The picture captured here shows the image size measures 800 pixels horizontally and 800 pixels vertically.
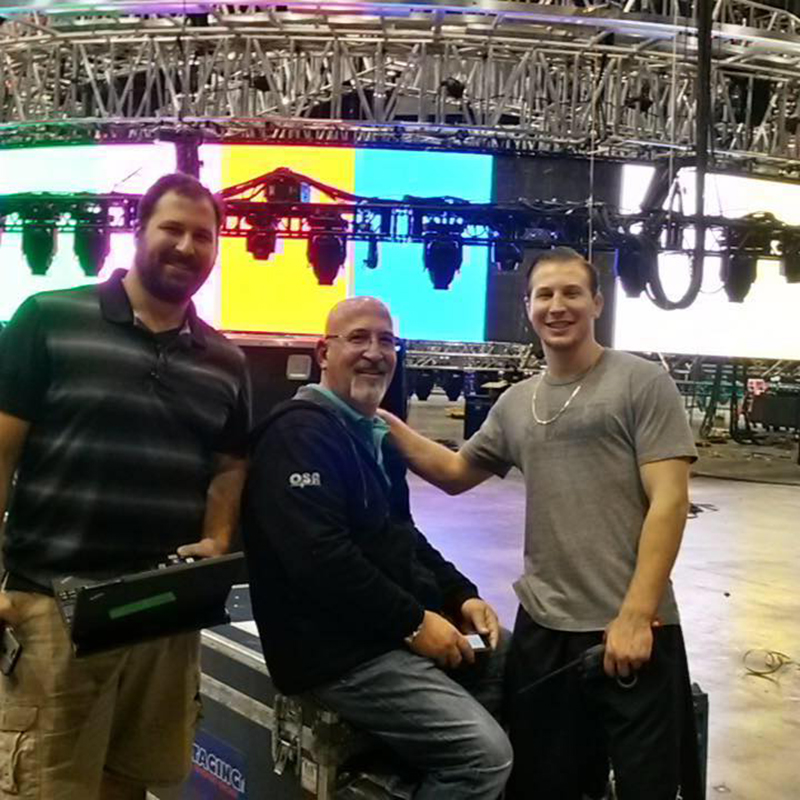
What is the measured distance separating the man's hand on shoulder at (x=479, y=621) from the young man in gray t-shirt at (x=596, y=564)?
0.05m

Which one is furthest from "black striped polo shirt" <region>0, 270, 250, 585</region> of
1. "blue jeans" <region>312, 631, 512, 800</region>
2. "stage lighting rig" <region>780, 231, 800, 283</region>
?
"stage lighting rig" <region>780, 231, 800, 283</region>

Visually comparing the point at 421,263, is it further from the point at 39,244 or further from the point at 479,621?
the point at 479,621

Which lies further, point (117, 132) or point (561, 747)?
point (117, 132)

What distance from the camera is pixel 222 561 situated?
5.40 ft

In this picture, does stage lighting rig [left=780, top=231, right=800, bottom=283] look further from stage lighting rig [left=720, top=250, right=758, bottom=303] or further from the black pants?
the black pants

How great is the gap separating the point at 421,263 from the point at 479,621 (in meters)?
6.85

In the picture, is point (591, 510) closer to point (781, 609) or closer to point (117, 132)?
point (781, 609)

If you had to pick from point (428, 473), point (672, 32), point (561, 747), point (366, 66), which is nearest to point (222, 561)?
point (428, 473)

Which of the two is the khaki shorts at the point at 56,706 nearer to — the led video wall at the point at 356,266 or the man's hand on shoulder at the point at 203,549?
the man's hand on shoulder at the point at 203,549

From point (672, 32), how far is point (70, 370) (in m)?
7.16

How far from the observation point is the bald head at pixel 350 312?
1945 millimetres

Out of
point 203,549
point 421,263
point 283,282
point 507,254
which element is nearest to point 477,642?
point 203,549

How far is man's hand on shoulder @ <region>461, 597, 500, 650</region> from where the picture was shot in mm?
2053

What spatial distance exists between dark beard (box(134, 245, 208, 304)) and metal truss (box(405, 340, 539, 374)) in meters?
9.20
